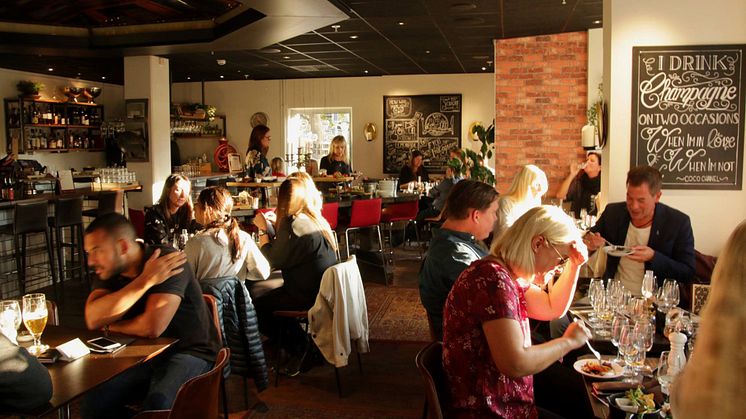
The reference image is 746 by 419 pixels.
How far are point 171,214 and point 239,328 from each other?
1839 mm

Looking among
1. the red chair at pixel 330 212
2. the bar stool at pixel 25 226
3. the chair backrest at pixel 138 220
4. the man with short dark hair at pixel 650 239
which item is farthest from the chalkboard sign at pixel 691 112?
the bar stool at pixel 25 226

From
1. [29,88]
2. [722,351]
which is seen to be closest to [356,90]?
[29,88]

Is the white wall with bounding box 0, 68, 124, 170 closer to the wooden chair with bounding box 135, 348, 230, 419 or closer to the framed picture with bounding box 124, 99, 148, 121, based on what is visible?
the framed picture with bounding box 124, 99, 148, 121

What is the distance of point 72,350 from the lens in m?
2.73

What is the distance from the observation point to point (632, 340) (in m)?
2.51

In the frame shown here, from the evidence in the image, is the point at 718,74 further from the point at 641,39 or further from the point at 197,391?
the point at 197,391

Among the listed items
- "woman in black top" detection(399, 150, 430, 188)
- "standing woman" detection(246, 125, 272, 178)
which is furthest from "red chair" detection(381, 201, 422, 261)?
"woman in black top" detection(399, 150, 430, 188)

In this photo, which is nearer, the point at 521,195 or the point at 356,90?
the point at 521,195

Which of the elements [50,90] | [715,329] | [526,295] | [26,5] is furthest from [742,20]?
[50,90]

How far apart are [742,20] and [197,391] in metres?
4.55

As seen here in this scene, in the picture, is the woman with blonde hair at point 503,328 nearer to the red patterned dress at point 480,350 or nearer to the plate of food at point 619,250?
the red patterned dress at point 480,350

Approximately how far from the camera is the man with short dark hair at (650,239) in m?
4.01

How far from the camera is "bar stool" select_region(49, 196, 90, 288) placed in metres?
7.54

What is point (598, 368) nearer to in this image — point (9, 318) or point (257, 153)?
point (9, 318)
